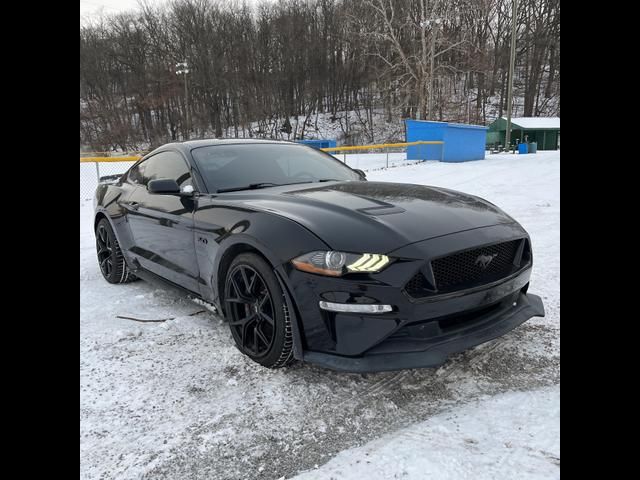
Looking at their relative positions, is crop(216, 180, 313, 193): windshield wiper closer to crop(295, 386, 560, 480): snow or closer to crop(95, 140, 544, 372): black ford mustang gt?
crop(95, 140, 544, 372): black ford mustang gt

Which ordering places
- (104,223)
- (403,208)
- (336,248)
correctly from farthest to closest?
(104,223)
(403,208)
(336,248)

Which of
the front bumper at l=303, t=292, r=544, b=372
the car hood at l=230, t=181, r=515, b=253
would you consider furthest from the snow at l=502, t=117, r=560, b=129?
the front bumper at l=303, t=292, r=544, b=372

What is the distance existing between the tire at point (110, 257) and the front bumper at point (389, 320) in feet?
8.93

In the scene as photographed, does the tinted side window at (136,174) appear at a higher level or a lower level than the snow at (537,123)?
lower

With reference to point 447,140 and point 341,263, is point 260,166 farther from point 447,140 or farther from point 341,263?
point 447,140

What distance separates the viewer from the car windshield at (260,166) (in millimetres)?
3471

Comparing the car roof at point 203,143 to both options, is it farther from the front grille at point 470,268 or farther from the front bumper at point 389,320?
the front grille at point 470,268

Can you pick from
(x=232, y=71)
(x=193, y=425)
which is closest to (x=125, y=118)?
(x=232, y=71)

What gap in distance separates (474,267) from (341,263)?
0.75 metres

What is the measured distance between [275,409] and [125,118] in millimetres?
56101

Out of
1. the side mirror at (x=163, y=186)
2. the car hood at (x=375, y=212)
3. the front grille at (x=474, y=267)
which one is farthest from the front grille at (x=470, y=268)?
the side mirror at (x=163, y=186)

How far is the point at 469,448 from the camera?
6.44 feet

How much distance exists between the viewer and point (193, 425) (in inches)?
88.3

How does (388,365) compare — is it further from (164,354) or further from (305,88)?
(305,88)
